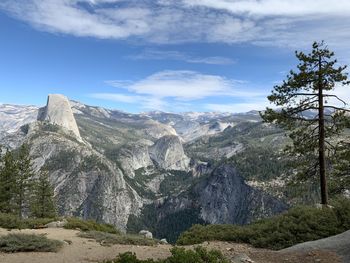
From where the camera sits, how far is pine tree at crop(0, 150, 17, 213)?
51.2m

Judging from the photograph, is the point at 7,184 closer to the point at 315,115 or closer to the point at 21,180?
the point at 21,180

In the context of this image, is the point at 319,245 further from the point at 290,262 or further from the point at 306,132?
the point at 306,132

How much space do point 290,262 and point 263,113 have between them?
52.6 feet

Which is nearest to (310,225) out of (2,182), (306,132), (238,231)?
(238,231)

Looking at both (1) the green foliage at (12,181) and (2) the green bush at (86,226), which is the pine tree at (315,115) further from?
(1) the green foliage at (12,181)

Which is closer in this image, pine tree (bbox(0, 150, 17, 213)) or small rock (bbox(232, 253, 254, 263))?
small rock (bbox(232, 253, 254, 263))

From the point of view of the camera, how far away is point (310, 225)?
20953 millimetres

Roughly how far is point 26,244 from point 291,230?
1467 cm

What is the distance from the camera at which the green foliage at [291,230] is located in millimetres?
20141

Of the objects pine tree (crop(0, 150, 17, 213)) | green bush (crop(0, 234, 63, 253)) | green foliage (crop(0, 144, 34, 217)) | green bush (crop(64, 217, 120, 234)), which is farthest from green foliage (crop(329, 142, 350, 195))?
pine tree (crop(0, 150, 17, 213))

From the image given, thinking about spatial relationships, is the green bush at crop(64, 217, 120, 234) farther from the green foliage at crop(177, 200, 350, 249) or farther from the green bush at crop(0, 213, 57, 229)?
the green foliage at crop(177, 200, 350, 249)

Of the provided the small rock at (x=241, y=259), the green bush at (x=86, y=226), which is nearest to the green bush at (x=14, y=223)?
the green bush at (x=86, y=226)

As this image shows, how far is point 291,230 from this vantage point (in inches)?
833

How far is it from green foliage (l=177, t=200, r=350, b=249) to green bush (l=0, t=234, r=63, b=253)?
857 centimetres
